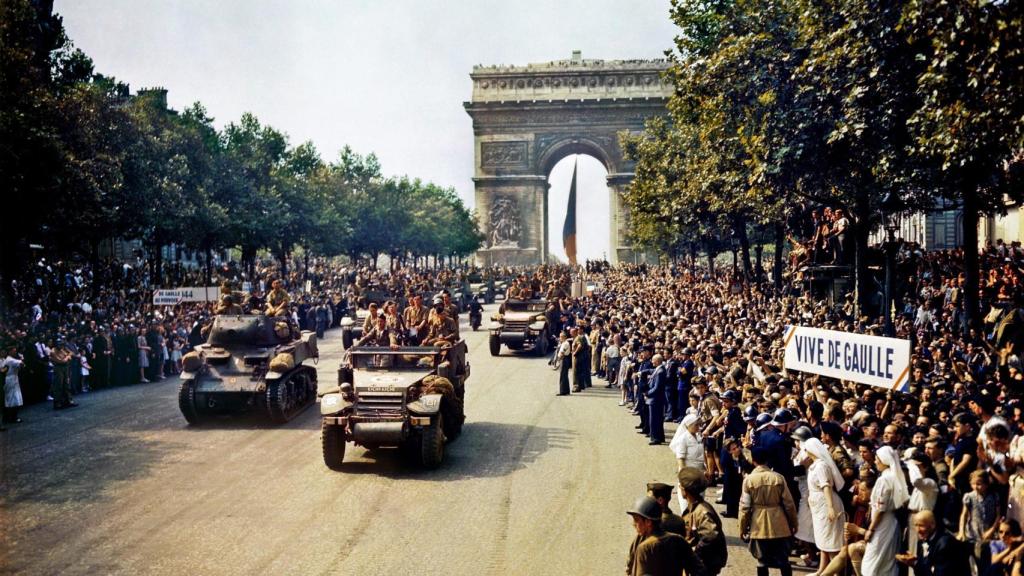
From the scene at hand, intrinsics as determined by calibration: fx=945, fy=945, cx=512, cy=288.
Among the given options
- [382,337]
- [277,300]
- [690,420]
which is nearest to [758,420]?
[690,420]

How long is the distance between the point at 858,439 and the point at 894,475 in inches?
63.7

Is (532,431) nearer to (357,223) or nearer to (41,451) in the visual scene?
(41,451)

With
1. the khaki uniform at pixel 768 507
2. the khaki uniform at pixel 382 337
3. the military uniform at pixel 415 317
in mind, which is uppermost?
the military uniform at pixel 415 317

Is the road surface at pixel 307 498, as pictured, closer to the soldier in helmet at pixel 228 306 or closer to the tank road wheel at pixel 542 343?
the soldier in helmet at pixel 228 306

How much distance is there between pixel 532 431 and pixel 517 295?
14.9m

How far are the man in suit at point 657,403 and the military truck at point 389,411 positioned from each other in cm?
346

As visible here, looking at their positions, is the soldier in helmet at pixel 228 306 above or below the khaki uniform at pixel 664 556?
above

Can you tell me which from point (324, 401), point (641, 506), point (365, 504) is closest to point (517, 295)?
point (324, 401)

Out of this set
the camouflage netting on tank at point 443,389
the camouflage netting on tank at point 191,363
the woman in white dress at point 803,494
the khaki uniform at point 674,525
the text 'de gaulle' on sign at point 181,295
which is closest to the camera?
the khaki uniform at point 674,525

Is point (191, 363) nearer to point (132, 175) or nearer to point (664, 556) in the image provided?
point (664, 556)

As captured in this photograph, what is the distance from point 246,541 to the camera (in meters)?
10.6

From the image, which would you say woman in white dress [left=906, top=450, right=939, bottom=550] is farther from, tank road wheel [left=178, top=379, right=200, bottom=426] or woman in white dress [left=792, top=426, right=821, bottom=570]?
tank road wheel [left=178, top=379, right=200, bottom=426]

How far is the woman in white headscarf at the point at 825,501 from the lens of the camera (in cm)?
878

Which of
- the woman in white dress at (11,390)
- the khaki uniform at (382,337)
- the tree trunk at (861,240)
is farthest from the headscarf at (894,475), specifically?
the woman in white dress at (11,390)
